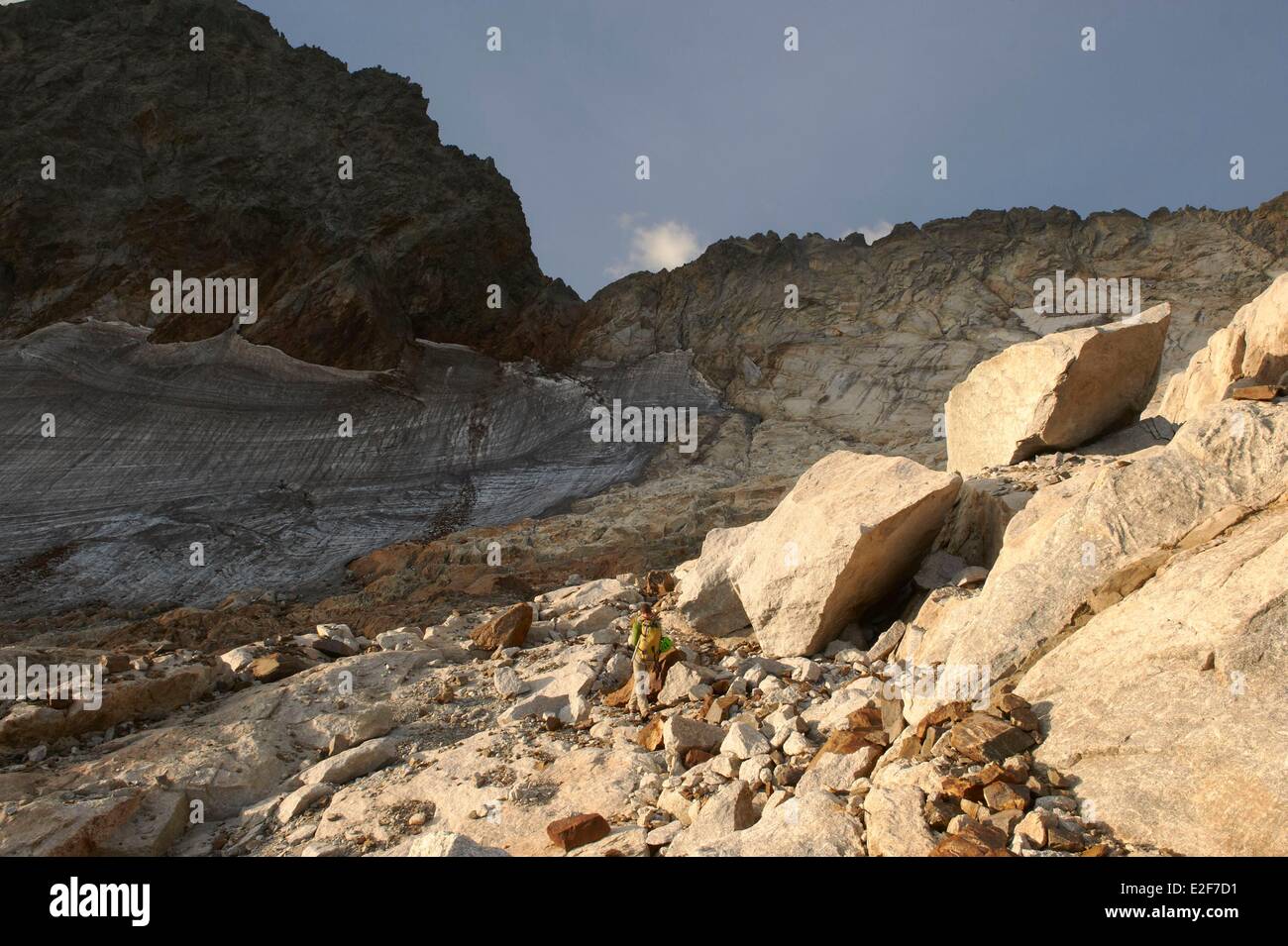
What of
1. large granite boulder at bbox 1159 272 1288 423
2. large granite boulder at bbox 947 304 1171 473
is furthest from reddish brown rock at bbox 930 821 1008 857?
large granite boulder at bbox 947 304 1171 473

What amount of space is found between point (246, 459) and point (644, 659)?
17.5 meters

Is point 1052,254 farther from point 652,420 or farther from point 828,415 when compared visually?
point 652,420

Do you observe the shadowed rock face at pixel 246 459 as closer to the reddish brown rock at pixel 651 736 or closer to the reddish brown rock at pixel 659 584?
the reddish brown rock at pixel 659 584

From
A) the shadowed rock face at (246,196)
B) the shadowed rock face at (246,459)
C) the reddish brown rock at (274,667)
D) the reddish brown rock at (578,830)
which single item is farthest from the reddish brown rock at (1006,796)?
the shadowed rock face at (246,196)

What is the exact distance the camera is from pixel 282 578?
16.2 m

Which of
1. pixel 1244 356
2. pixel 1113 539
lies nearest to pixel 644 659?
pixel 1113 539

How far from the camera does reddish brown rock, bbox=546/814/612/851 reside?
4.34m

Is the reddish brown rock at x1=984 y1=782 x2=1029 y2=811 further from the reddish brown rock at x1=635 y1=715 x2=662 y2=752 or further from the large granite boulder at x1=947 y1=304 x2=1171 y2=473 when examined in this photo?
the large granite boulder at x1=947 y1=304 x2=1171 y2=473

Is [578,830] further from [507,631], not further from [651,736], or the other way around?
[507,631]

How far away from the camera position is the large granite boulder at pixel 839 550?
6402 millimetres

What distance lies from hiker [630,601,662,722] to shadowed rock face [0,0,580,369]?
20477 millimetres

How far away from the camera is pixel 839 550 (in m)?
6.34

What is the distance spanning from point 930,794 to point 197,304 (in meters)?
25.8
